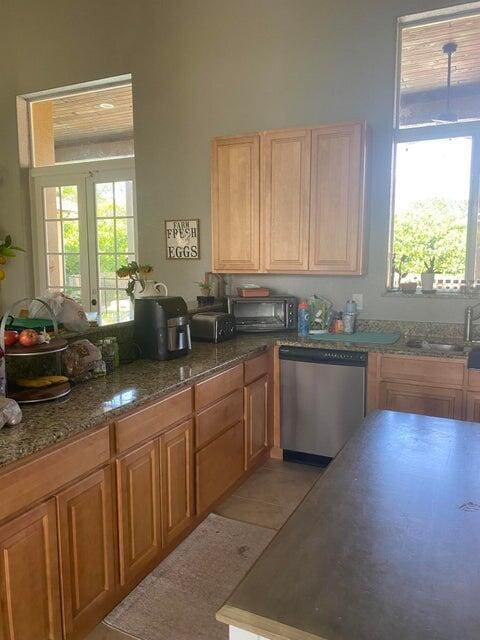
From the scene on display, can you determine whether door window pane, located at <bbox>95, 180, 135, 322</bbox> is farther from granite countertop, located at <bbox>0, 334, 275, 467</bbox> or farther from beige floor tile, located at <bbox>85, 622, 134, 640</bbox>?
beige floor tile, located at <bbox>85, 622, 134, 640</bbox>

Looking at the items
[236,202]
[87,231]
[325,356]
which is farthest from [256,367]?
[87,231]

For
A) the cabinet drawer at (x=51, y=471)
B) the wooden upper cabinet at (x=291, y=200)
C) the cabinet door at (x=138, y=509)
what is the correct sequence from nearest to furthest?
the cabinet drawer at (x=51, y=471), the cabinet door at (x=138, y=509), the wooden upper cabinet at (x=291, y=200)

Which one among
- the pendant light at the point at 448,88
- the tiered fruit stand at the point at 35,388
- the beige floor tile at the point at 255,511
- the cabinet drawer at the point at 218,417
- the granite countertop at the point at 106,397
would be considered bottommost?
the beige floor tile at the point at 255,511

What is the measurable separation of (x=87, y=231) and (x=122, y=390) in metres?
3.21

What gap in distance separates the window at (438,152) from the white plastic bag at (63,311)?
91.4 inches

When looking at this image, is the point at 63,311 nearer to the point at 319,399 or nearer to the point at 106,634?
the point at 106,634

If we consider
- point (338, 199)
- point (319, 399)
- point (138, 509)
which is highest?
point (338, 199)

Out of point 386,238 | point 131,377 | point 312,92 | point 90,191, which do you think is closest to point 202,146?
point 312,92

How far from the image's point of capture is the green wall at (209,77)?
3.58 meters

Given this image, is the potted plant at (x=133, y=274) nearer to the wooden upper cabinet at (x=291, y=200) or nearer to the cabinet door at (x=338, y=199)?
the wooden upper cabinet at (x=291, y=200)

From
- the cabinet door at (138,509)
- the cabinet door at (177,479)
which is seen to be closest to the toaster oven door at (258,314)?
the cabinet door at (177,479)

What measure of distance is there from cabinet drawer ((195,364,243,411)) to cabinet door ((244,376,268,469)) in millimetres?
172

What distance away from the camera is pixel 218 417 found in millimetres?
2783

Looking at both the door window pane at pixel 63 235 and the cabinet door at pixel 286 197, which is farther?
the door window pane at pixel 63 235
